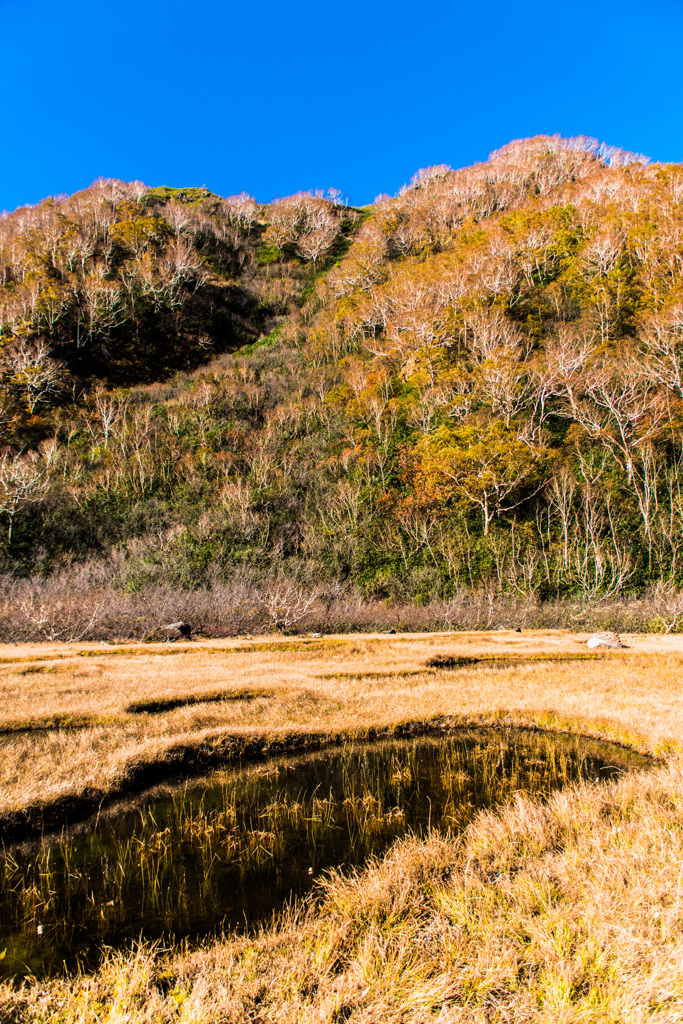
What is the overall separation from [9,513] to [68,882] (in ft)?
105

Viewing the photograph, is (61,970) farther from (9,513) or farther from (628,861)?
(9,513)

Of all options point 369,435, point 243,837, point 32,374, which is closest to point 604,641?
point 243,837

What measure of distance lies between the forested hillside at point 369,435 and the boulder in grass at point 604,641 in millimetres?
6115

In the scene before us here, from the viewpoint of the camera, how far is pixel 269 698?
11.0 meters

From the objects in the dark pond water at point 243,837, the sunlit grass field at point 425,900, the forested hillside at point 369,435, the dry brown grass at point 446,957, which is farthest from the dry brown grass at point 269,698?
the forested hillside at point 369,435

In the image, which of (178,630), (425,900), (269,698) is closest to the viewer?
(425,900)

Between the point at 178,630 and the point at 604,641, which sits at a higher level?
the point at 178,630

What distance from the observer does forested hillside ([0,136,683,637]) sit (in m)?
26.8

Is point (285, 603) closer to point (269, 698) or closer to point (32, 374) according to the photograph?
point (269, 698)

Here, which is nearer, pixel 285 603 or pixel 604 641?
pixel 604 641

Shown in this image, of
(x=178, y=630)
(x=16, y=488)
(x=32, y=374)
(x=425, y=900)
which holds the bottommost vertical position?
(x=178, y=630)

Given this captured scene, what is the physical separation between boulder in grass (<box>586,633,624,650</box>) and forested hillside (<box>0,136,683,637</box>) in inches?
241

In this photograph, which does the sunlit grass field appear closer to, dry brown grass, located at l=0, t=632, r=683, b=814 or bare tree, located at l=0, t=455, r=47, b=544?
dry brown grass, located at l=0, t=632, r=683, b=814

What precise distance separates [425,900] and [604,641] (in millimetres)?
16670
